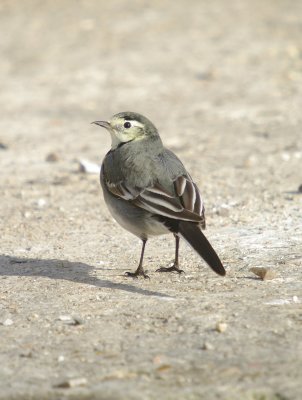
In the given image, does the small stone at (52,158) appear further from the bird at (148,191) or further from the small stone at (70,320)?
the small stone at (70,320)

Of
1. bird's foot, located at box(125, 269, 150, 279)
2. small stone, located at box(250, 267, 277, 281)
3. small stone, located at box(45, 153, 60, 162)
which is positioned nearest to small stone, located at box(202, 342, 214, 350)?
small stone, located at box(250, 267, 277, 281)

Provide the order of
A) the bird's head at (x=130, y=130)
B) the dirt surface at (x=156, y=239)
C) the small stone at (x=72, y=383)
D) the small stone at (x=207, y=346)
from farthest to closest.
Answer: the bird's head at (x=130, y=130)
the small stone at (x=207, y=346)
the dirt surface at (x=156, y=239)
the small stone at (x=72, y=383)

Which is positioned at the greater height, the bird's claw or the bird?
the bird

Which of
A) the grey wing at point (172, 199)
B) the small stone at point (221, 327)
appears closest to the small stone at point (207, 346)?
the small stone at point (221, 327)

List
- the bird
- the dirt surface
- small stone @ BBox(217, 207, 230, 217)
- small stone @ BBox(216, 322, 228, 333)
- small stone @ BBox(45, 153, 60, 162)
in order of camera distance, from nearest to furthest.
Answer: the dirt surface < small stone @ BBox(216, 322, 228, 333) < the bird < small stone @ BBox(217, 207, 230, 217) < small stone @ BBox(45, 153, 60, 162)

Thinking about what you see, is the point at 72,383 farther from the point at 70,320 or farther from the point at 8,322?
the point at 8,322

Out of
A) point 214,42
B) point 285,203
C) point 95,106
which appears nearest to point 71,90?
point 95,106

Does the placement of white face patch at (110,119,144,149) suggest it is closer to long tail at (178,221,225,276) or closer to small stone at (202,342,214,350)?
long tail at (178,221,225,276)

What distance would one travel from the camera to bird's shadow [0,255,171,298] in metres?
7.07

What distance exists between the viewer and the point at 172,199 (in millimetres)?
6785

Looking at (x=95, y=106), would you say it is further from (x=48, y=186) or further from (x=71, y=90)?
(x=48, y=186)

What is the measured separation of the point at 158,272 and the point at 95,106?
7411 millimetres

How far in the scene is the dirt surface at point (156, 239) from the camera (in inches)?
213

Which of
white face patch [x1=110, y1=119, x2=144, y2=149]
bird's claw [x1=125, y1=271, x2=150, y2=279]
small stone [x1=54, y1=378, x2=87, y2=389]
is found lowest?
small stone [x1=54, y1=378, x2=87, y2=389]
